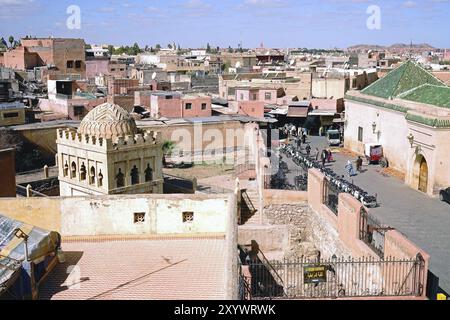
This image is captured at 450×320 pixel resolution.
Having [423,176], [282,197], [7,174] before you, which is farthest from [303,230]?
[7,174]

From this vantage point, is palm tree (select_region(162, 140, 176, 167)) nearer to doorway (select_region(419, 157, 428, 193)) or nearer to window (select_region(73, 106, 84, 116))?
window (select_region(73, 106, 84, 116))

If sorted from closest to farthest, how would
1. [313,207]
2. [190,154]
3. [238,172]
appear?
[313,207], [238,172], [190,154]

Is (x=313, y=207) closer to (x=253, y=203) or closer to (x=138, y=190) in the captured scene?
(x=253, y=203)

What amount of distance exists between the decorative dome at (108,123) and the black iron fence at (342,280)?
7.10m

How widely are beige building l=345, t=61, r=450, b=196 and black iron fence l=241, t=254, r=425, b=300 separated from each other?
7.31m

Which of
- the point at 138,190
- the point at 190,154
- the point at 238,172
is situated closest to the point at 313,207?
the point at 138,190

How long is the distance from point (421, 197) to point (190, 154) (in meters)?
17.4

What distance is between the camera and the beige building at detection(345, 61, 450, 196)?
63.2 ft

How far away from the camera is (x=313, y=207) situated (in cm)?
1808

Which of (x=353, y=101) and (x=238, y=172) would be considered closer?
(x=238, y=172)

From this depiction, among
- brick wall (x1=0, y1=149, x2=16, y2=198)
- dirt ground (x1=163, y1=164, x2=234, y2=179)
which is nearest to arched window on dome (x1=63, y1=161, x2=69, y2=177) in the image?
brick wall (x1=0, y1=149, x2=16, y2=198)

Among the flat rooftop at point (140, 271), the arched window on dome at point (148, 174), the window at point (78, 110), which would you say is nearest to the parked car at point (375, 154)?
the arched window on dome at point (148, 174)

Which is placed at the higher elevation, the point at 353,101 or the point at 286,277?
the point at 353,101
